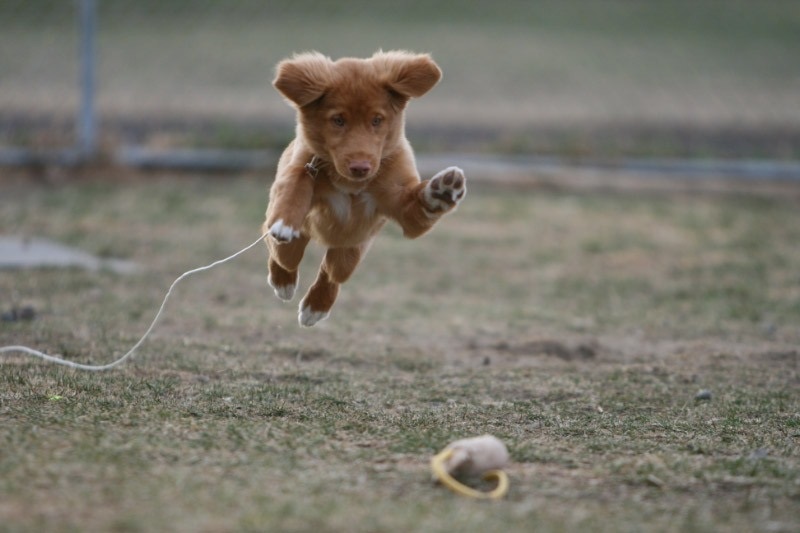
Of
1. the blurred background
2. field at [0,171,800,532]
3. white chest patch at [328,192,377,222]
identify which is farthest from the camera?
the blurred background

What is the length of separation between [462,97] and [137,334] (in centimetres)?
912

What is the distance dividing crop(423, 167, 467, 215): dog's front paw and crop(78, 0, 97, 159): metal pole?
7.27 m

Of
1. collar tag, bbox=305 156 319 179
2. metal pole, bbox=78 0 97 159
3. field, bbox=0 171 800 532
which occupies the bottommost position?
field, bbox=0 171 800 532

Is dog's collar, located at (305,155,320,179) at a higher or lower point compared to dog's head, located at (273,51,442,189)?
lower

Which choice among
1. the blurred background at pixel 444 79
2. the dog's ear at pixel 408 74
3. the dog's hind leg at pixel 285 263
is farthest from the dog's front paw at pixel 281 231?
the blurred background at pixel 444 79

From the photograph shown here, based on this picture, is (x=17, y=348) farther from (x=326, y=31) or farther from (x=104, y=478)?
(x=326, y=31)

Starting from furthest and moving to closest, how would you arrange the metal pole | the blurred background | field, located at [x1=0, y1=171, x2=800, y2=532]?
the blurred background → the metal pole → field, located at [x1=0, y1=171, x2=800, y2=532]

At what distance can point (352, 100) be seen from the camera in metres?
4.25

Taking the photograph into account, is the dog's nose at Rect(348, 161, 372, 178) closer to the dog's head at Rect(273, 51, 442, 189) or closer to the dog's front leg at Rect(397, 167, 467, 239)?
the dog's head at Rect(273, 51, 442, 189)

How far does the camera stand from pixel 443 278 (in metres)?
8.12

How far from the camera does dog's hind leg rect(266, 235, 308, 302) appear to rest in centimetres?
466

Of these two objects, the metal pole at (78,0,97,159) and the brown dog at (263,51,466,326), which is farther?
the metal pole at (78,0,97,159)

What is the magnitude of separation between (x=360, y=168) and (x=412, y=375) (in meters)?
1.57

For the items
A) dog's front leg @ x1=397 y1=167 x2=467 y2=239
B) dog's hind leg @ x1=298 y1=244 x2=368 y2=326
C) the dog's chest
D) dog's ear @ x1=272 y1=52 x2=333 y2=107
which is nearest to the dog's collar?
the dog's chest
